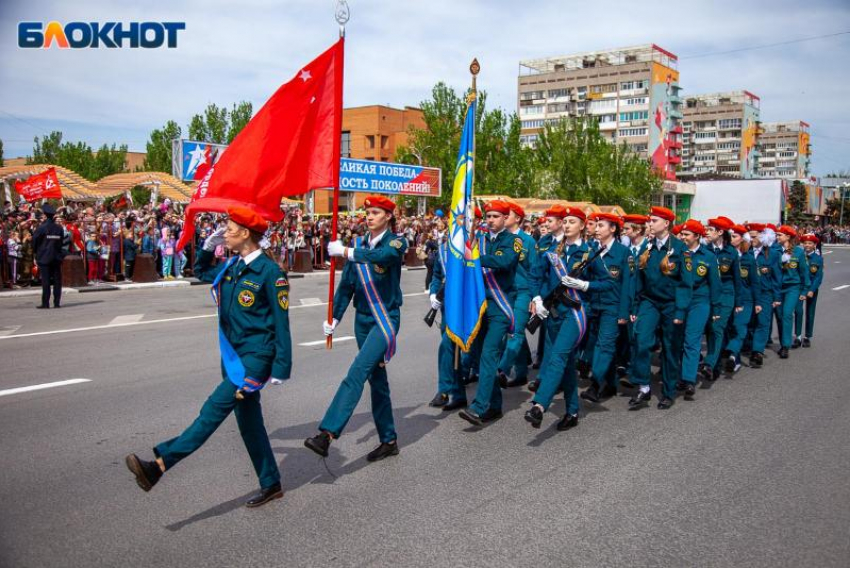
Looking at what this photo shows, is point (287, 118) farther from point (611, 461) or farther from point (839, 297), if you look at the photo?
point (839, 297)

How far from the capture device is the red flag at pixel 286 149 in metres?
5.58

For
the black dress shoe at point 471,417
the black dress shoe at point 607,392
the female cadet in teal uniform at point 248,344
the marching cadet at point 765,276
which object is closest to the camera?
the female cadet in teal uniform at point 248,344

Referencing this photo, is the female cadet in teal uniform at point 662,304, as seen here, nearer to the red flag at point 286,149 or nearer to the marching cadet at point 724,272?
the marching cadet at point 724,272

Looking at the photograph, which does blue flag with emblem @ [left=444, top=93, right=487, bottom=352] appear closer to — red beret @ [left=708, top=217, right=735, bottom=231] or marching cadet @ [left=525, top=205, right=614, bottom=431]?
marching cadet @ [left=525, top=205, right=614, bottom=431]

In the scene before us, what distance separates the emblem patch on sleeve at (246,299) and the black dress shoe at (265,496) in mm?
1164

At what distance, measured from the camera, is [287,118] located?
5766 millimetres

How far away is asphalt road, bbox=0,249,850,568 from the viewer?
4137mm

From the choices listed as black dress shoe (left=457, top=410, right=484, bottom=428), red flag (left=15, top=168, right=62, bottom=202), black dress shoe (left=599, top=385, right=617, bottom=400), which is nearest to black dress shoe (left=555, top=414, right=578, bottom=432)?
black dress shoe (left=457, top=410, right=484, bottom=428)

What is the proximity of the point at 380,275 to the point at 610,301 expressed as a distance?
3.09 m

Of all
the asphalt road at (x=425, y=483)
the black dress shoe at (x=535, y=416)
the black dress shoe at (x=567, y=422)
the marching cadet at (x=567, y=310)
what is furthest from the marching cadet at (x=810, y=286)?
the black dress shoe at (x=535, y=416)

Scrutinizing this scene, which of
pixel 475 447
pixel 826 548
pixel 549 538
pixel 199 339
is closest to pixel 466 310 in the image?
pixel 475 447

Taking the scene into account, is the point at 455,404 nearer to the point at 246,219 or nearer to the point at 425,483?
the point at 425,483

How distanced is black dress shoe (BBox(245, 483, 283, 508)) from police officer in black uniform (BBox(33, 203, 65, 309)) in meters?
11.3

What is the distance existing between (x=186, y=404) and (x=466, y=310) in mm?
2831
